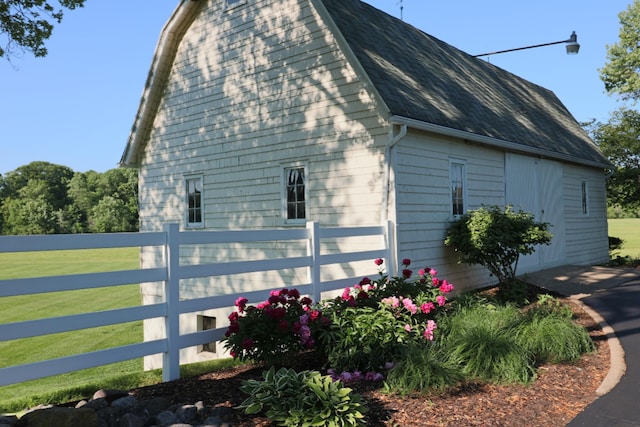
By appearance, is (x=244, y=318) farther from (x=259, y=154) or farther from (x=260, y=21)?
(x=260, y=21)

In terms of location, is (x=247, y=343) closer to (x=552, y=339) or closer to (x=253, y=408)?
(x=253, y=408)

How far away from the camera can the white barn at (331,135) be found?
9492 millimetres

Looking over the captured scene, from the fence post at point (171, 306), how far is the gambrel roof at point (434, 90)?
4656 millimetres

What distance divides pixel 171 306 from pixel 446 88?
8.60m

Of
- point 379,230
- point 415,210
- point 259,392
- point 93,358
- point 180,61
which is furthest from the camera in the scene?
point 180,61

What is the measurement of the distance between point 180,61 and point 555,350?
1157 centimetres

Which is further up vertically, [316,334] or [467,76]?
[467,76]

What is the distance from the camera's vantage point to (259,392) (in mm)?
4051

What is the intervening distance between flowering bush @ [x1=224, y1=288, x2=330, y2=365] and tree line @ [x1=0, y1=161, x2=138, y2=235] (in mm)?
54937

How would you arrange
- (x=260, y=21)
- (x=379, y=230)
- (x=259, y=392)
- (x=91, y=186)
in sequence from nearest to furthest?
1. (x=259, y=392)
2. (x=379, y=230)
3. (x=260, y=21)
4. (x=91, y=186)

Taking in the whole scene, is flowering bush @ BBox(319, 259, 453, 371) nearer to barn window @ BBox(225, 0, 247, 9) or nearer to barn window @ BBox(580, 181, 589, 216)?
barn window @ BBox(225, 0, 247, 9)

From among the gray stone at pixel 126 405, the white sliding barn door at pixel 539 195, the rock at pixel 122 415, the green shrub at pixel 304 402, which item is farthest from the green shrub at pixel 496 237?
the gray stone at pixel 126 405

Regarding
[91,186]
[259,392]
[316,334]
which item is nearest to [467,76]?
[316,334]

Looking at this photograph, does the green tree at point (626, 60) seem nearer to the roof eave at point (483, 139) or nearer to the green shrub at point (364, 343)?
the roof eave at point (483, 139)
